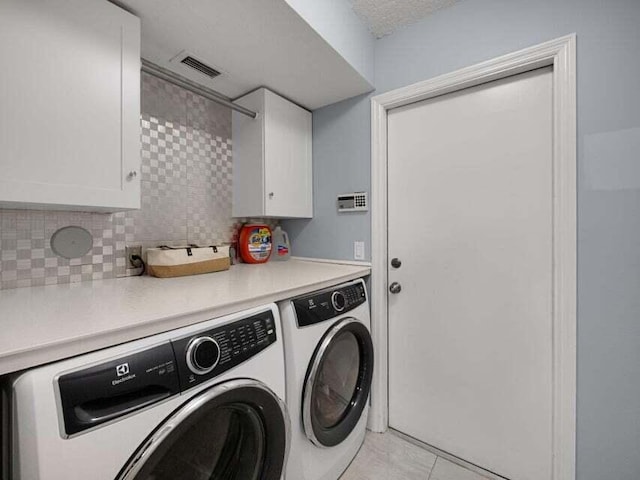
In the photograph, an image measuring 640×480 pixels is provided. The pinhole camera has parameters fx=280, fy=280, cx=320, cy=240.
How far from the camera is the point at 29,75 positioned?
89 centimetres

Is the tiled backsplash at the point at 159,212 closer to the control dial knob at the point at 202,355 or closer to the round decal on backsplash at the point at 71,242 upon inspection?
the round decal on backsplash at the point at 71,242

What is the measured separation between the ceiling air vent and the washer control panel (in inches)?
52.6

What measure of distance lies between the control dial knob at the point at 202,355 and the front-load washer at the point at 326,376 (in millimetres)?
352

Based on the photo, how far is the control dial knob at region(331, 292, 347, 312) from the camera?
1.35 meters

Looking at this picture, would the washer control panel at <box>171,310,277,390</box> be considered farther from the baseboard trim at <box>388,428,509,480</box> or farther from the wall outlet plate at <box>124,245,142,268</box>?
the baseboard trim at <box>388,428,509,480</box>

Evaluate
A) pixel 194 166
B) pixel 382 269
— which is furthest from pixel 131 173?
pixel 382 269

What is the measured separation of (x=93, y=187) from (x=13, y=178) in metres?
0.20

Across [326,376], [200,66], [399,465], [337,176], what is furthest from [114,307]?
[399,465]

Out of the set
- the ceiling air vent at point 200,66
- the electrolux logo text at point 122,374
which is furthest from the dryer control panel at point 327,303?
the ceiling air vent at point 200,66

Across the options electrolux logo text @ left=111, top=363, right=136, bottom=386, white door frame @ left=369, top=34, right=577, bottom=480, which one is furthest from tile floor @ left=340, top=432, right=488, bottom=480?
electrolux logo text @ left=111, top=363, right=136, bottom=386

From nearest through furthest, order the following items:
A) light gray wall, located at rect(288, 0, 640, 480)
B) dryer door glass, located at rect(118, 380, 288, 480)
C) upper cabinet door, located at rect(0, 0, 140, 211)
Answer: dryer door glass, located at rect(118, 380, 288, 480)
upper cabinet door, located at rect(0, 0, 140, 211)
light gray wall, located at rect(288, 0, 640, 480)

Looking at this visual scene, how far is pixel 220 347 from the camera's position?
2.74ft

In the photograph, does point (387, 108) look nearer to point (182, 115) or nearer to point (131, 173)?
point (182, 115)

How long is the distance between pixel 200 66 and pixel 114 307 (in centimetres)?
131
